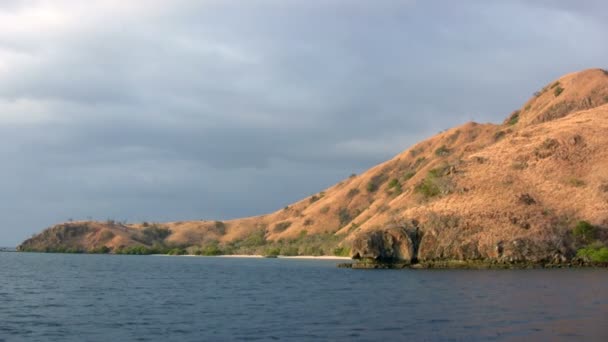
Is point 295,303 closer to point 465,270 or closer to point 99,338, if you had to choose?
point 99,338

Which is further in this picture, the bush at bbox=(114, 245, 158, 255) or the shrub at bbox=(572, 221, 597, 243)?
the bush at bbox=(114, 245, 158, 255)

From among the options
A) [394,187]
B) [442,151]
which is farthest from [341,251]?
[442,151]

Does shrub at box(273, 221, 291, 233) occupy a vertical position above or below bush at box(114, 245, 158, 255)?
above

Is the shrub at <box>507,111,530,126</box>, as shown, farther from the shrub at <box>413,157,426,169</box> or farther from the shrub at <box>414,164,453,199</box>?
the shrub at <box>414,164,453,199</box>

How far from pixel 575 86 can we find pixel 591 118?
150 ft

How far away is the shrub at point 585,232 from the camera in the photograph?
269 feet

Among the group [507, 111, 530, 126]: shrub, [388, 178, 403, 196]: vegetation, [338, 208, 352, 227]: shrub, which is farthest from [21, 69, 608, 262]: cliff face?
[507, 111, 530, 126]: shrub

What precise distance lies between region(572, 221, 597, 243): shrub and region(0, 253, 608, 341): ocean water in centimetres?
1878

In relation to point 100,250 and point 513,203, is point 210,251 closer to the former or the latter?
point 100,250

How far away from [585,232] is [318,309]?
5414cm

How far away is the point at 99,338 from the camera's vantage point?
101 ft

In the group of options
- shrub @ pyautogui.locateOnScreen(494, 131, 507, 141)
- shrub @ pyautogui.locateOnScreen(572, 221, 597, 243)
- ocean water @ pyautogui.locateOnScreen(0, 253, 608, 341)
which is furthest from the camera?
shrub @ pyautogui.locateOnScreen(494, 131, 507, 141)

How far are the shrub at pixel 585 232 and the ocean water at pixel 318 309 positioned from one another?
61.6 ft

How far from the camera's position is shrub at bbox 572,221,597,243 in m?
82.0
